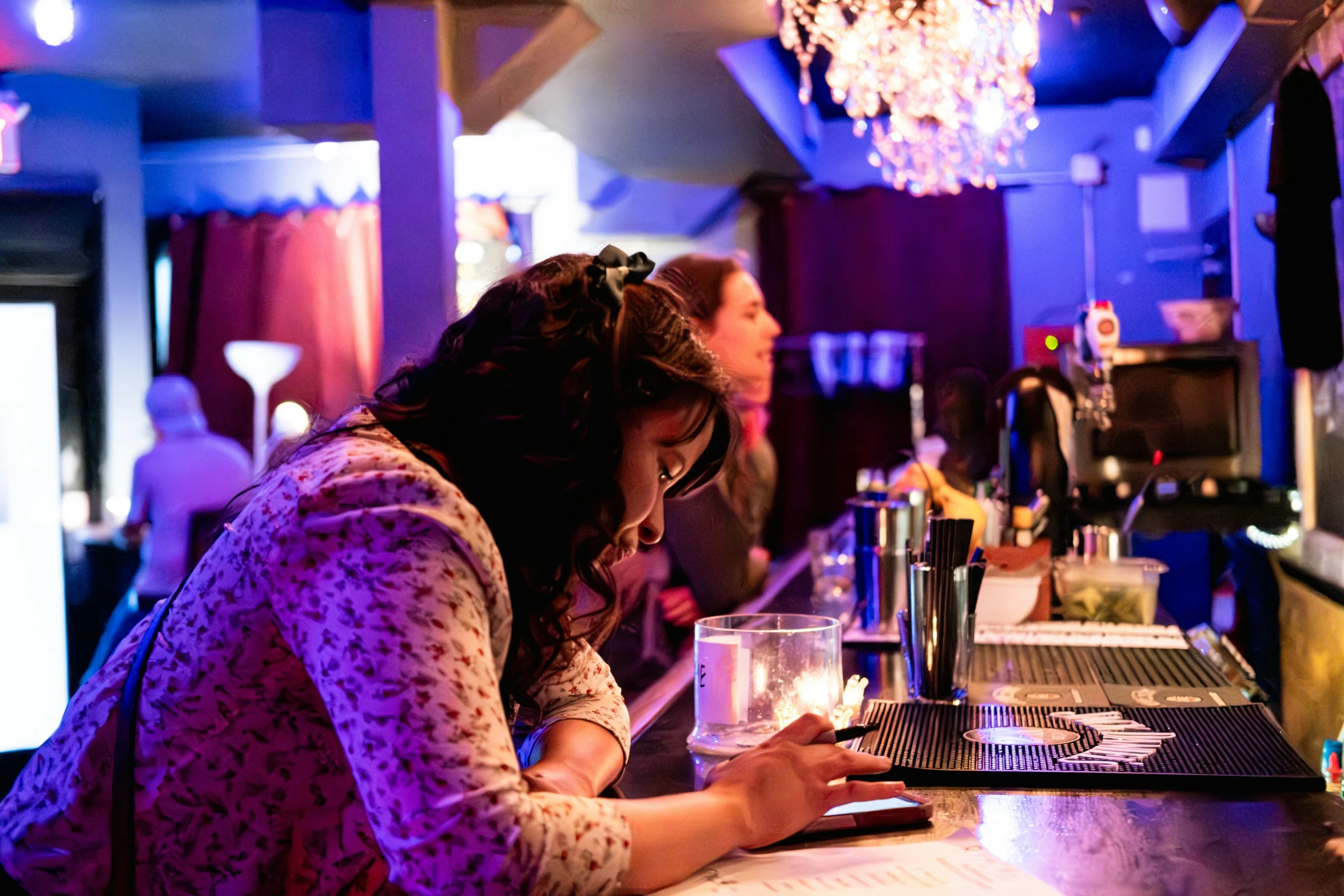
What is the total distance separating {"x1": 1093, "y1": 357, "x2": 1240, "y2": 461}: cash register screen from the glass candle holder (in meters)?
3.39

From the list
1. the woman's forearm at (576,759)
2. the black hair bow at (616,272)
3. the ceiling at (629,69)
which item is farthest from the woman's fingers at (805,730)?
the ceiling at (629,69)

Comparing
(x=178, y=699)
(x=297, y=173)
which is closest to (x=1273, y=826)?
(x=178, y=699)

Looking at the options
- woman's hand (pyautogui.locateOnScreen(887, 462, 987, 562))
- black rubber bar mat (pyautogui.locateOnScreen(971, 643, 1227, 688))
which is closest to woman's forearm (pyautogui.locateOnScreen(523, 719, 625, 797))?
black rubber bar mat (pyautogui.locateOnScreen(971, 643, 1227, 688))

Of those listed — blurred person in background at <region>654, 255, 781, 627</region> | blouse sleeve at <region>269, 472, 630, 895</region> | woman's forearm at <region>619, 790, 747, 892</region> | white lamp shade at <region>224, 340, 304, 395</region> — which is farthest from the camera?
white lamp shade at <region>224, 340, 304, 395</region>

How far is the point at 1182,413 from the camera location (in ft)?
13.9

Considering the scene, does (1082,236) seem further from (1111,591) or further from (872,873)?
(872,873)

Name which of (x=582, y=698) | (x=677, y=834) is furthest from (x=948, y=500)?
(x=677, y=834)

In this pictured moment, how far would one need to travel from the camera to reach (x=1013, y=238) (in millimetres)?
6129

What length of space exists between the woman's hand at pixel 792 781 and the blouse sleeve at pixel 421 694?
0.15 meters

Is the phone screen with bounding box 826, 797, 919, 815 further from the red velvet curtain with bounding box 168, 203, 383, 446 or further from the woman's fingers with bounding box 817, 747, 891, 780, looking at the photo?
the red velvet curtain with bounding box 168, 203, 383, 446

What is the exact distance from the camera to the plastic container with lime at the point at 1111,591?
6.48ft

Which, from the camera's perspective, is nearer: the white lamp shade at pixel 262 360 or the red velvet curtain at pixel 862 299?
the red velvet curtain at pixel 862 299

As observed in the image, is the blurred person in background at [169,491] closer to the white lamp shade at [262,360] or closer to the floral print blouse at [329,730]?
the white lamp shade at [262,360]

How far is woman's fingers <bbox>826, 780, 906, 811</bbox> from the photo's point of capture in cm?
93
